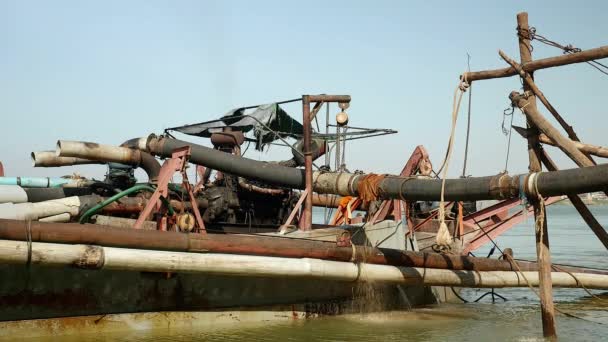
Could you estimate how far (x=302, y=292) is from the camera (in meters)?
11.5

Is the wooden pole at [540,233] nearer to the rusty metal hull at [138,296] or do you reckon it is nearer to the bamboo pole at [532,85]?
the bamboo pole at [532,85]

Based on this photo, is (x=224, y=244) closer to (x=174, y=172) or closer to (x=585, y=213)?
(x=174, y=172)

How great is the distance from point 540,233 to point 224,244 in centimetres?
444

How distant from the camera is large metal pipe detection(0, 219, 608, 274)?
27.2 ft

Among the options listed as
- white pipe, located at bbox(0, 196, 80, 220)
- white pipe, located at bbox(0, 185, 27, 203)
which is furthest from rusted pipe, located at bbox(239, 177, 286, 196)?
white pipe, located at bbox(0, 185, 27, 203)

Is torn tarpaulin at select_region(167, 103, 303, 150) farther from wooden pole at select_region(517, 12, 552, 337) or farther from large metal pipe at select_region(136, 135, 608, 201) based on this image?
wooden pole at select_region(517, 12, 552, 337)

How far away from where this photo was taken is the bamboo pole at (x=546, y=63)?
29.7 ft

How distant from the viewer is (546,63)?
9.54 m

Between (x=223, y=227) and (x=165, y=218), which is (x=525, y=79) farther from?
(x=223, y=227)

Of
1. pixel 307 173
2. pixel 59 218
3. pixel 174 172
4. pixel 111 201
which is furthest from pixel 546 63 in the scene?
pixel 59 218

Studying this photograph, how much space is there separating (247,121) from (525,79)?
7.17 m

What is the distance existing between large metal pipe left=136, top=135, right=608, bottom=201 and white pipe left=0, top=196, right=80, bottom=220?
2107 millimetres

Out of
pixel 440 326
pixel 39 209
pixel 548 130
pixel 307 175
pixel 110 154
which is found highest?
pixel 548 130

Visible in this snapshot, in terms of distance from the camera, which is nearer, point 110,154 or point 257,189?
point 110,154
